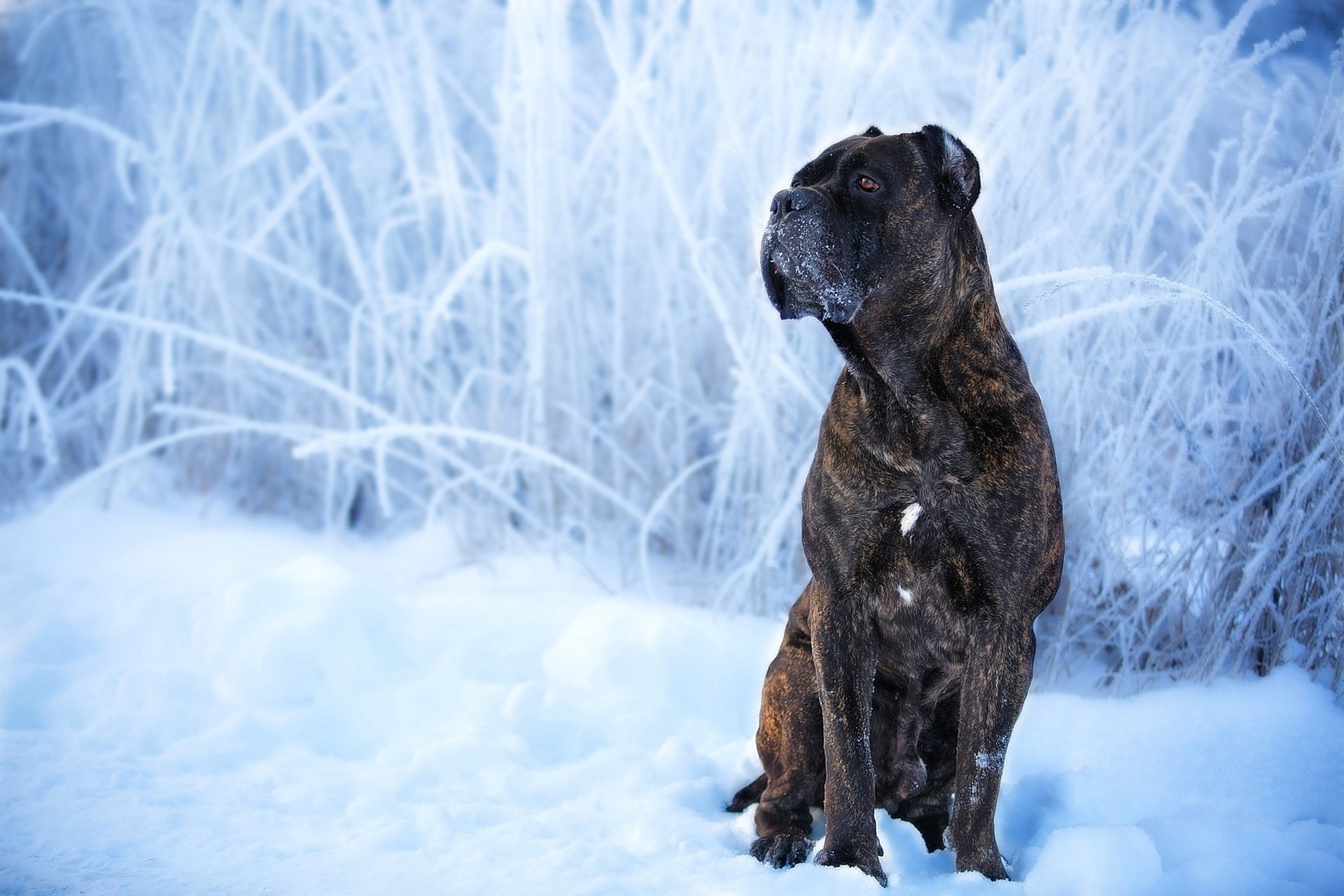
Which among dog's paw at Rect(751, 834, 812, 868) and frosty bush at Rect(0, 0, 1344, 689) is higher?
frosty bush at Rect(0, 0, 1344, 689)

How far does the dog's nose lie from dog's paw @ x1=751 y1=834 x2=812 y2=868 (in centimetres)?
108

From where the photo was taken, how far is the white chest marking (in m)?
1.68

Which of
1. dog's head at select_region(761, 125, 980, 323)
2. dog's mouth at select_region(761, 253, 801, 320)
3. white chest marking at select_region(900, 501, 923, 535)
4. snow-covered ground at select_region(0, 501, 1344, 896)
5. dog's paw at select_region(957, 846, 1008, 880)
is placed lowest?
snow-covered ground at select_region(0, 501, 1344, 896)

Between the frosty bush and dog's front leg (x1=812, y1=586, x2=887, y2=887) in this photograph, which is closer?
dog's front leg (x1=812, y1=586, x2=887, y2=887)

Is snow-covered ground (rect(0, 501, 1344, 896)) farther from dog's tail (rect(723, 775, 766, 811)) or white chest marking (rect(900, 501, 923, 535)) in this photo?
white chest marking (rect(900, 501, 923, 535))

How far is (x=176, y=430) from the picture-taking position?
4.29 metres

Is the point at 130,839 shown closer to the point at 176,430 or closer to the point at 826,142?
the point at 826,142

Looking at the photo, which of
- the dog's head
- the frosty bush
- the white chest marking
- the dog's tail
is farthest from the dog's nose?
the dog's tail

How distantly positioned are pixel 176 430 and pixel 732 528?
2409mm

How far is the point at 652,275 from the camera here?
380 centimetres

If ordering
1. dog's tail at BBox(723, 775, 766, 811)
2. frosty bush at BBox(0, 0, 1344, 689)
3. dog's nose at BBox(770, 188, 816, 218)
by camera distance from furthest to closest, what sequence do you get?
frosty bush at BBox(0, 0, 1344, 689)
dog's tail at BBox(723, 775, 766, 811)
dog's nose at BBox(770, 188, 816, 218)

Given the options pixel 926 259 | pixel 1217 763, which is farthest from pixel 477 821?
pixel 1217 763

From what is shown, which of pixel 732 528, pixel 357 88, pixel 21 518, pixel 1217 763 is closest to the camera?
pixel 1217 763

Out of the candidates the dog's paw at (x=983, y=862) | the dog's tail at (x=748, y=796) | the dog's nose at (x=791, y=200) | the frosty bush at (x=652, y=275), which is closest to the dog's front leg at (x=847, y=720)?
the dog's paw at (x=983, y=862)
